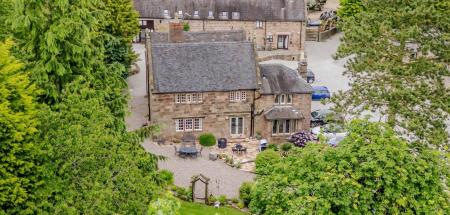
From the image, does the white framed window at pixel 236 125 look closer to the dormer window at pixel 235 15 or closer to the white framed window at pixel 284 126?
the white framed window at pixel 284 126

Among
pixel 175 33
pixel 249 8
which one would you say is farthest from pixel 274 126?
pixel 249 8

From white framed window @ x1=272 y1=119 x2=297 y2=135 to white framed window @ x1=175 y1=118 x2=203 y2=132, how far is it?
19.7ft

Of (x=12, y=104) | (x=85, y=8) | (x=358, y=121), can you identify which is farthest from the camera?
(x=85, y=8)

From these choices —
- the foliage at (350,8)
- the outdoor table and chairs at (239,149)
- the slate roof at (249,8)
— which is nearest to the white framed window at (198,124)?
the outdoor table and chairs at (239,149)

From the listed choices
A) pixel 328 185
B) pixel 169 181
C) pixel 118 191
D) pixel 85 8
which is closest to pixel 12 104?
pixel 118 191

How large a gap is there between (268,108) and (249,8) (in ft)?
86.8

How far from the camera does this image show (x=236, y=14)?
7544 cm

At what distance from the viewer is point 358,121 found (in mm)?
27141

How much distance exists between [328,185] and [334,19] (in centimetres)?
6556

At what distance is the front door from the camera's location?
7681 cm

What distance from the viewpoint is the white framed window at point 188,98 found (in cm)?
5047

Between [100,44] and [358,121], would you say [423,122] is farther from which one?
[100,44]

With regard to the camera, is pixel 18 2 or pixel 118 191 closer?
pixel 118 191

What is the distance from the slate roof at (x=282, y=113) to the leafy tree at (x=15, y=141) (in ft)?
95.4
